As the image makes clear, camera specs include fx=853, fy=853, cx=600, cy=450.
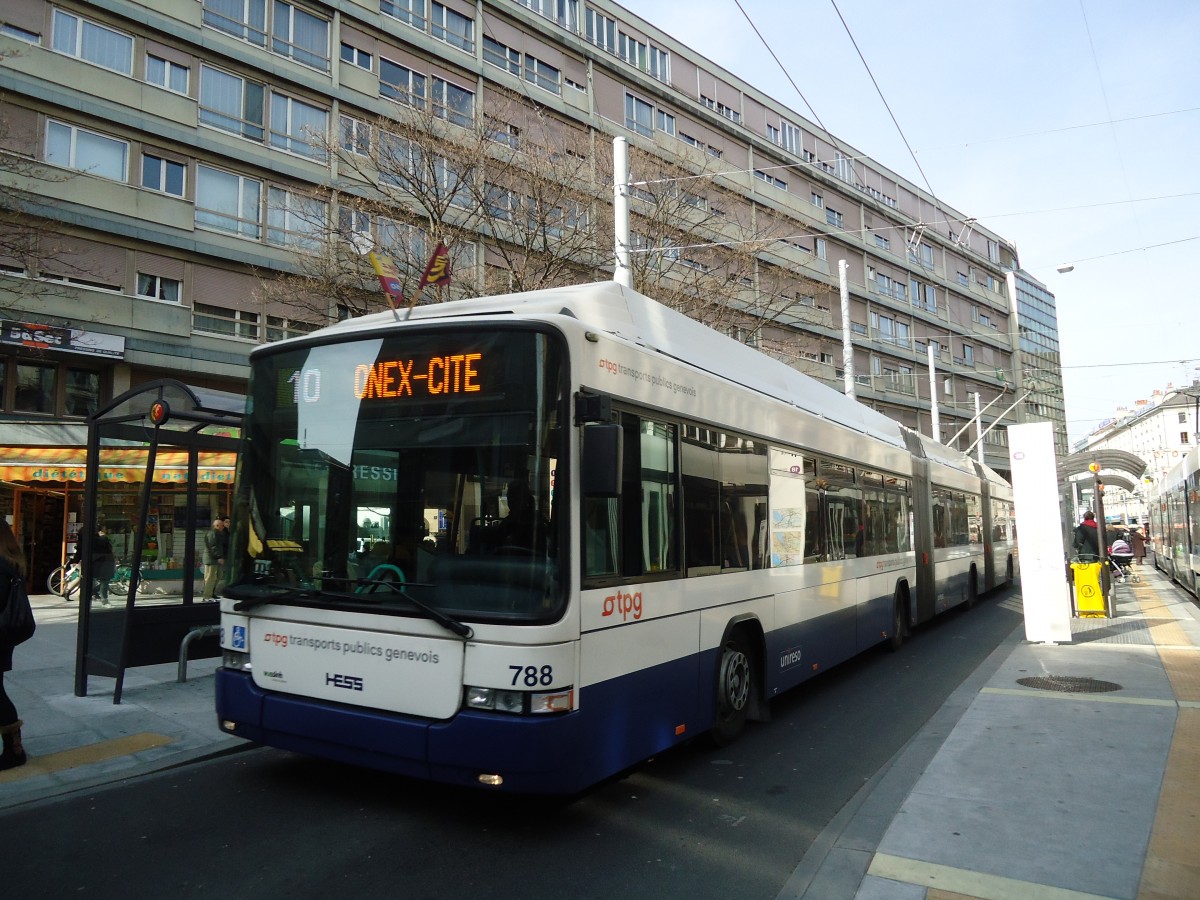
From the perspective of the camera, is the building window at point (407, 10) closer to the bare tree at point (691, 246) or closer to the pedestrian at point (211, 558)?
the bare tree at point (691, 246)

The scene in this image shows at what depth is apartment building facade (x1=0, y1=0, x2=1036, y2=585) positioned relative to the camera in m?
17.2

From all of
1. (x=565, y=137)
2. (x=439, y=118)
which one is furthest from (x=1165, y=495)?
(x=439, y=118)

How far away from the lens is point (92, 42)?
20297 mm

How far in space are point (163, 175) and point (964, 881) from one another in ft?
76.4

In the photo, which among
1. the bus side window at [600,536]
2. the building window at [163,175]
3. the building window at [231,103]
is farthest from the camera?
the building window at [231,103]

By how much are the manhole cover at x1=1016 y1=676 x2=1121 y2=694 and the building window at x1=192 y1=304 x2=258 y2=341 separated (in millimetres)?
20045

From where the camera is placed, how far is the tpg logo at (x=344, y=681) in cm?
472

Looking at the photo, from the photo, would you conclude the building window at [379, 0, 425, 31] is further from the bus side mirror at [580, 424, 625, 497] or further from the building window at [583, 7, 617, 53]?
the bus side mirror at [580, 424, 625, 497]

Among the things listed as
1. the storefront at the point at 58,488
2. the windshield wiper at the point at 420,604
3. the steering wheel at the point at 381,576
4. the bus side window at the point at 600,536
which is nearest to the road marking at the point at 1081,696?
the bus side window at the point at 600,536

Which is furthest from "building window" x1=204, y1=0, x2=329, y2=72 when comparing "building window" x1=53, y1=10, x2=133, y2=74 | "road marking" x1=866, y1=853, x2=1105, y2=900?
"road marking" x1=866, y1=853, x2=1105, y2=900

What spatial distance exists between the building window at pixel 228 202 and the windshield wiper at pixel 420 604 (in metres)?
20.4

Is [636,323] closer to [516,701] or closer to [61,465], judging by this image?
[516,701]

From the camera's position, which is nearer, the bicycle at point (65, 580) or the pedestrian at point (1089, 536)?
the pedestrian at point (1089, 536)

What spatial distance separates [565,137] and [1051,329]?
71012mm
